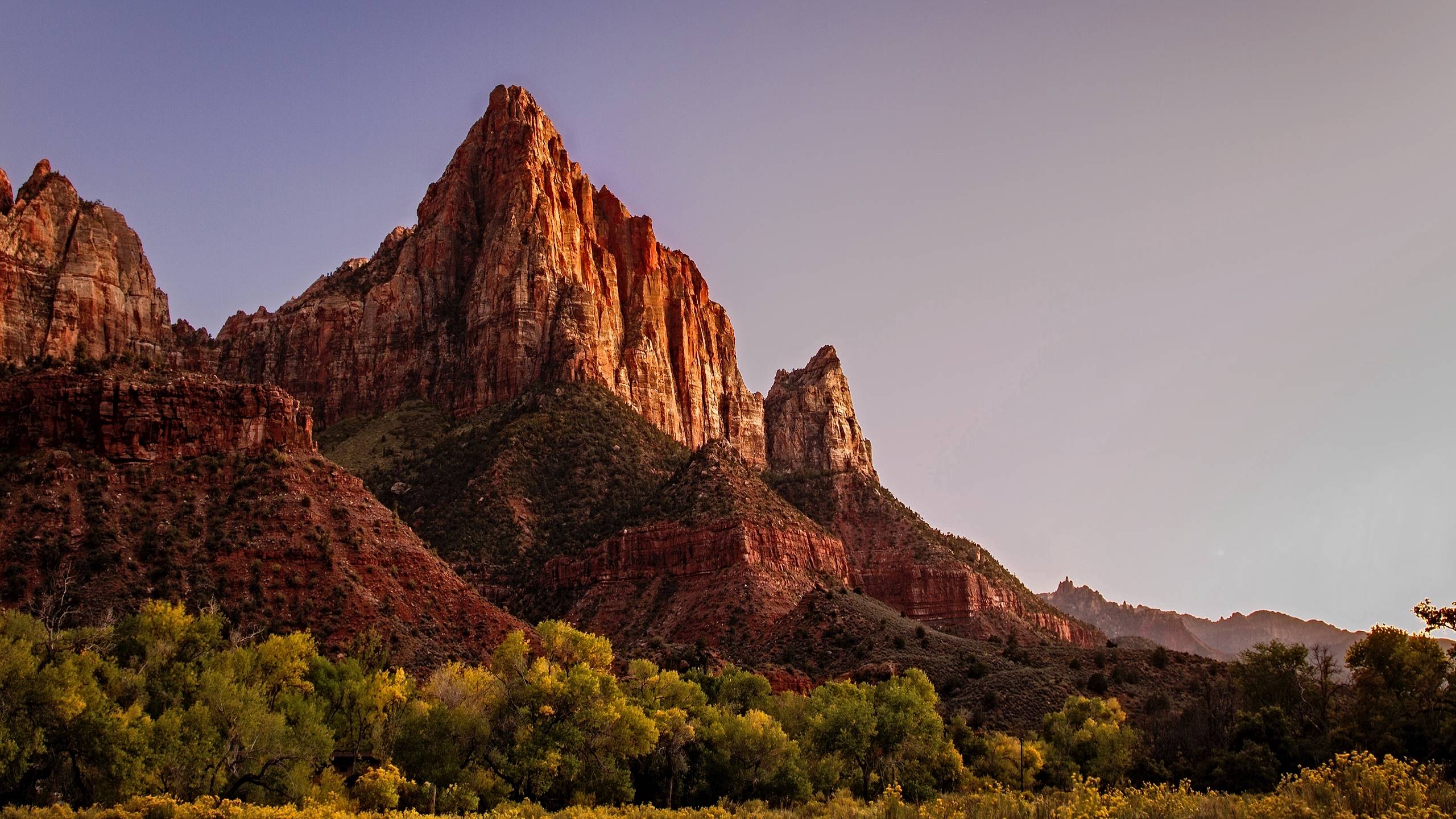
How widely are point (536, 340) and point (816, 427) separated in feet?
221

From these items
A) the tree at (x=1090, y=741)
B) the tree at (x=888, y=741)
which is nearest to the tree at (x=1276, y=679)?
the tree at (x=1090, y=741)

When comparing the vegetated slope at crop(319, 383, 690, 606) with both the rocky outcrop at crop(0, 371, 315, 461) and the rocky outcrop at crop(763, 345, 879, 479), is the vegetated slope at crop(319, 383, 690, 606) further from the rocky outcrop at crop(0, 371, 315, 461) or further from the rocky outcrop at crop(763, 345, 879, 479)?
the rocky outcrop at crop(763, 345, 879, 479)

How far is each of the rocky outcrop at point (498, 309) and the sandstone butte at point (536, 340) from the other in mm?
312

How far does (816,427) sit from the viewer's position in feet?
598

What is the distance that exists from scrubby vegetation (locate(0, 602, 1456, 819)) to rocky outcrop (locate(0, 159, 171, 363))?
178 feet

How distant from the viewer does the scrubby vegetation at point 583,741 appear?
3419 centimetres

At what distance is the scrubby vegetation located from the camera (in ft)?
112

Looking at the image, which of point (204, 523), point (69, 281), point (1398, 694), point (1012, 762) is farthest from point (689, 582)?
point (69, 281)

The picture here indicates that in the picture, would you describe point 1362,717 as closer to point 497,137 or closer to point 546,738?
point 546,738

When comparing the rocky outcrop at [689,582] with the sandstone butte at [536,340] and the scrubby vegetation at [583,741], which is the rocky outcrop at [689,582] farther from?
the scrubby vegetation at [583,741]

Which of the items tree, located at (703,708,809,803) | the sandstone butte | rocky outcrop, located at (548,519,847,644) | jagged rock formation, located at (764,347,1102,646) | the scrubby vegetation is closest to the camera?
the scrubby vegetation

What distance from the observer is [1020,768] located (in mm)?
53406

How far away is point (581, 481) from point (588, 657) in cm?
5864

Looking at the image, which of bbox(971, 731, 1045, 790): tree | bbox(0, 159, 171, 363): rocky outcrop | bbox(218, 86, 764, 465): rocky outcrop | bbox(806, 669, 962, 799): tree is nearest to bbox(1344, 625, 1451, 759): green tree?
bbox(971, 731, 1045, 790): tree
